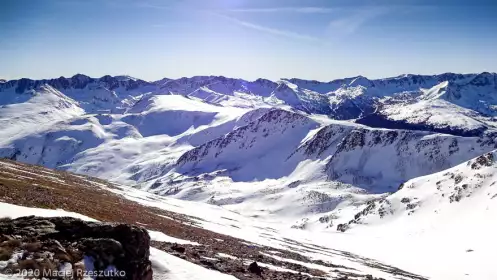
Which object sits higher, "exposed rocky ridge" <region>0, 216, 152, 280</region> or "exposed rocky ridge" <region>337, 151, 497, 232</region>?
"exposed rocky ridge" <region>337, 151, 497, 232</region>

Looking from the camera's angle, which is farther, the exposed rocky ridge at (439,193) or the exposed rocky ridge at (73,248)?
the exposed rocky ridge at (439,193)

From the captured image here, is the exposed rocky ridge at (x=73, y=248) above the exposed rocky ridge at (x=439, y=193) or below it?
below

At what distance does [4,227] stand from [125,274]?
7072 mm

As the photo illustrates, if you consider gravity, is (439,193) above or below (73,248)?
above

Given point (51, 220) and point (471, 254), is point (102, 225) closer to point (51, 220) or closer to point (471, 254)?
point (51, 220)

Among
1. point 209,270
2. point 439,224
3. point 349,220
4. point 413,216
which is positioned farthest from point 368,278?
point 349,220

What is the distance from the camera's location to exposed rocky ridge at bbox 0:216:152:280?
741 inches

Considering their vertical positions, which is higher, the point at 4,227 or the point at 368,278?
the point at 4,227

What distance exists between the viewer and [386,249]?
108m

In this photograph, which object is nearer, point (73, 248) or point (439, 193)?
point (73, 248)

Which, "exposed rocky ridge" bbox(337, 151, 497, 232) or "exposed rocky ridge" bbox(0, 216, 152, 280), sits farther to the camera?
"exposed rocky ridge" bbox(337, 151, 497, 232)

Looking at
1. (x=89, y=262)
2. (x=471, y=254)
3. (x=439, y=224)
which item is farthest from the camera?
(x=439, y=224)

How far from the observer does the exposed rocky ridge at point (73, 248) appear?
741 inches

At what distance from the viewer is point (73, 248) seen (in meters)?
20.2
